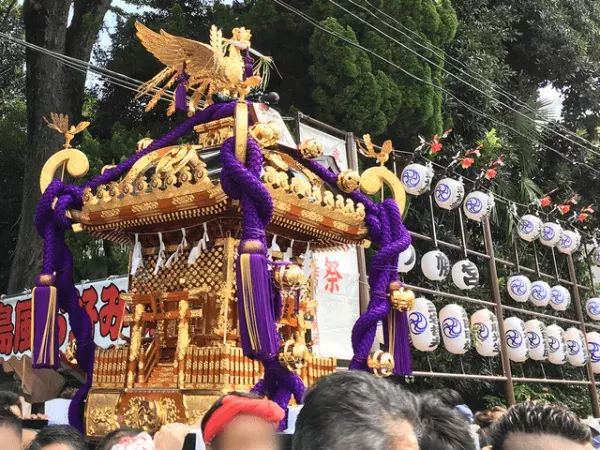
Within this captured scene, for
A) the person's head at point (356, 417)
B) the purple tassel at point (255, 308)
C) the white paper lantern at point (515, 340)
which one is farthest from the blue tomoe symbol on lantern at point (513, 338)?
the person's head at point (356, 417)

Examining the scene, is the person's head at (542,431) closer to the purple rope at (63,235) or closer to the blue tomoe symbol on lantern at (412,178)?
the purple rope at (63,235)

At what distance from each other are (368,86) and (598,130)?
6.98m

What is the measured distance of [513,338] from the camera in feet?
27.7

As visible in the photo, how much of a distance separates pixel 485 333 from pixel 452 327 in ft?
2.40

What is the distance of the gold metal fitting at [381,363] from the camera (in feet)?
10.4

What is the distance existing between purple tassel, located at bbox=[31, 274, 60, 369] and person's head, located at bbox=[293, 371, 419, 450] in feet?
8.51

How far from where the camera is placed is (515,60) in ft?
44.1

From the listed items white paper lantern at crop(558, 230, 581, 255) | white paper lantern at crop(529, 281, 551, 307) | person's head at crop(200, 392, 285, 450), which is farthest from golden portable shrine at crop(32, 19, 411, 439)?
white paper lantern at crop(558, 230, 581, 255)

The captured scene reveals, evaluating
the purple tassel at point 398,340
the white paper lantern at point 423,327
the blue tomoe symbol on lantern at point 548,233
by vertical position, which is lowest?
the purple tassel at point 398,340

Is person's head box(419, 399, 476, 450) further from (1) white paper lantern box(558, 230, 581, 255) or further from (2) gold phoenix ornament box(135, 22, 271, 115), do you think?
(1) white paper lantern box(558, 230, 581, 255)

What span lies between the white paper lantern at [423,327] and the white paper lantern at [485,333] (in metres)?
1.18

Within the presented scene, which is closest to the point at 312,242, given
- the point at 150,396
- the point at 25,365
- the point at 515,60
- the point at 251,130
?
the point at 251,130

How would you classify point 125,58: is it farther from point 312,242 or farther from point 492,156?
point 312,242

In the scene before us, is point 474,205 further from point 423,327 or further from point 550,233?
point 550,233
